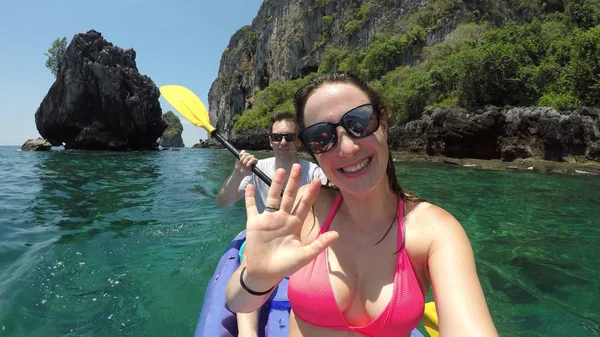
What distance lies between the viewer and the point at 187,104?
449 centimetres

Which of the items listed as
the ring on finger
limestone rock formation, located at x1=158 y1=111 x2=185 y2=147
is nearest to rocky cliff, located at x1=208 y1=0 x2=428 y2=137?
the ring on finger

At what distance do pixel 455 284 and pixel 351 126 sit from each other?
0.71 m

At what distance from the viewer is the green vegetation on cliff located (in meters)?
17.4

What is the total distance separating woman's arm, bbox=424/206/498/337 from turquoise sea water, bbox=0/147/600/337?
2.06m

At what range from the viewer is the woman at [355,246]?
125 centimetres

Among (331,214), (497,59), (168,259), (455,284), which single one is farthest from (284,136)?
(497,59)

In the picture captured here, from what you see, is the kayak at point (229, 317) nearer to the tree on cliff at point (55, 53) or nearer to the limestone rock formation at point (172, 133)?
the tree on cliff at point (55, 53)

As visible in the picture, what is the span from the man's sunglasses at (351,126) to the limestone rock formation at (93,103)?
140ft

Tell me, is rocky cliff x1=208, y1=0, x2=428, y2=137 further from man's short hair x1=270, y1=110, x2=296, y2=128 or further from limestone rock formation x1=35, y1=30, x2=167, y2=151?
man's short hair x1=270, y1=110, x2=296, y2=128

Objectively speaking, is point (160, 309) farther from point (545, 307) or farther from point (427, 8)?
point (427, 8)

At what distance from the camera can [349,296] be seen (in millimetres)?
1452

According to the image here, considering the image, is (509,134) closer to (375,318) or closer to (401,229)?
(401,229)

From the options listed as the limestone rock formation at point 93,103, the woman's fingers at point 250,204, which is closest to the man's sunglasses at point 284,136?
the woman's fingers at point 250,204

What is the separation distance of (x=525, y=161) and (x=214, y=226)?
14.7 metres
